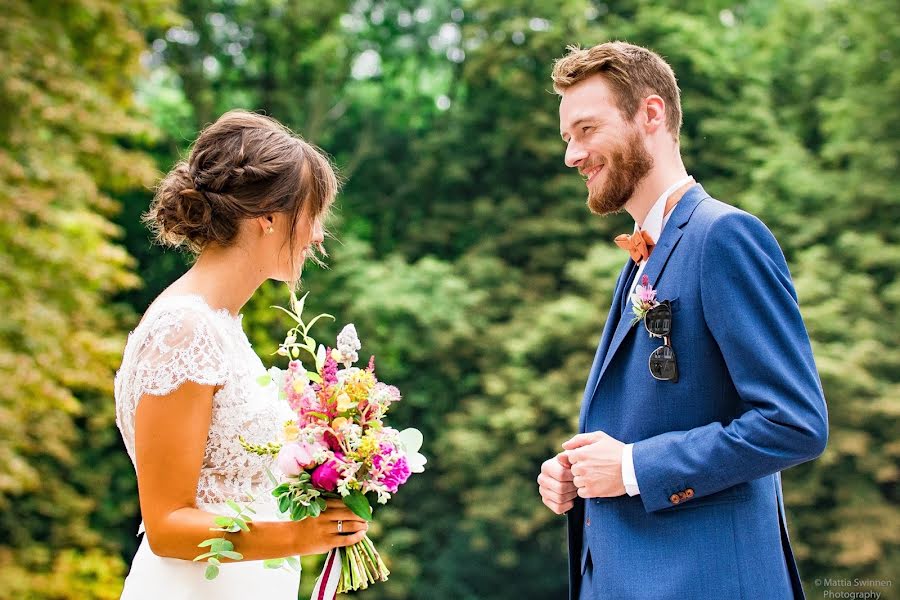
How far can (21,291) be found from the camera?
6.95 meters

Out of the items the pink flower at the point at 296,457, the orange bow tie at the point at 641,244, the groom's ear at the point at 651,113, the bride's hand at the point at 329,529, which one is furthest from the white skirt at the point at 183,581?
the groom's ear at the point at 651,113

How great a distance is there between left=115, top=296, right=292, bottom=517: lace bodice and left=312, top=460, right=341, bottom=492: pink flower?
0.23 m

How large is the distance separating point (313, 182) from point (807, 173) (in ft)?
26.4

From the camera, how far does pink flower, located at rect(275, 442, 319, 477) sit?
178 centimetres

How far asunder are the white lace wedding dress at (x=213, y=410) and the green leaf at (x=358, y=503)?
9.7 inches

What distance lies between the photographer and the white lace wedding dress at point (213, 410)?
72.5 inches

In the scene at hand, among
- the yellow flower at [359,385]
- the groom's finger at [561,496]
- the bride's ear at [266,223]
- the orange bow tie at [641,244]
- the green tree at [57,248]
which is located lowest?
the groom's finger at [561,496]

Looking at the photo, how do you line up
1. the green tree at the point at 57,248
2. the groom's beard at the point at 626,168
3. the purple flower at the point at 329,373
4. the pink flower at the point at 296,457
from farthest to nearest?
the green tree at the point at 57,248 → the groom's beard at the point at 626,168 → the purple flower at the point at 329,373 → the pink flower at the point at 296,457

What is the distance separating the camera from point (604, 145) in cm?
199

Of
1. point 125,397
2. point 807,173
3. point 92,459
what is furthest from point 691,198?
point 92,459

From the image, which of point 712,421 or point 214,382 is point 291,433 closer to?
point 214,382

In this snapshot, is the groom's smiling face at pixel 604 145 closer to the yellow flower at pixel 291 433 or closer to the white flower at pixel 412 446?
the white flower at pixel 412 446

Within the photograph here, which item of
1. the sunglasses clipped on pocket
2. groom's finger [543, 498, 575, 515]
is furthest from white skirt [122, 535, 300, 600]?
the sunglasses clipped on pocket

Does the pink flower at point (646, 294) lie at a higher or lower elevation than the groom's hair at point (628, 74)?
lower
